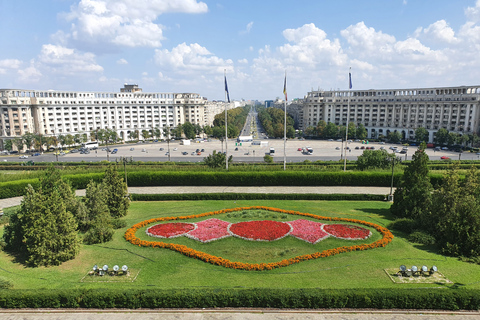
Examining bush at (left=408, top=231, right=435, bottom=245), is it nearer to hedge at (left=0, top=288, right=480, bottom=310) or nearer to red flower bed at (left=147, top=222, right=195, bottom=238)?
hedge at (left=0, top=288, right=480, bottom=310)

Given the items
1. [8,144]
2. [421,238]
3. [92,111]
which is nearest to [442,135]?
[421,238]

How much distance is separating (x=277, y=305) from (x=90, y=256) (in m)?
12.7

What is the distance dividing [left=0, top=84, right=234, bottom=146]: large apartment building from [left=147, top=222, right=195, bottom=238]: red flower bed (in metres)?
93.0

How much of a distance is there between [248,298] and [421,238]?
1433 centimetres

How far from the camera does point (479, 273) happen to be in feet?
58.1

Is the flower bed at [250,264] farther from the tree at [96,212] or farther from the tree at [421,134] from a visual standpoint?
the tree at [421,134]

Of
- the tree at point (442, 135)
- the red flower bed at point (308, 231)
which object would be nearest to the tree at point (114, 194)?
the red flower bed at point (308, 231)

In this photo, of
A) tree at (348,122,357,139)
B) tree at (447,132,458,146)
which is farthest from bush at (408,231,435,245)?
tree at (348,122,357,139)

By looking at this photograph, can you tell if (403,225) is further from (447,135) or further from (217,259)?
(447,135)

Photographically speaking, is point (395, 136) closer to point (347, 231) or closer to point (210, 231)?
point (347, 231)

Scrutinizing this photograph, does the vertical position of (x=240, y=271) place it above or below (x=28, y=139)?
below

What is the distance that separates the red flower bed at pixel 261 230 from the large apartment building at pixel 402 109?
6420 cm

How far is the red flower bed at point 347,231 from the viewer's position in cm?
2289

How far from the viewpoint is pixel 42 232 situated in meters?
19.3
